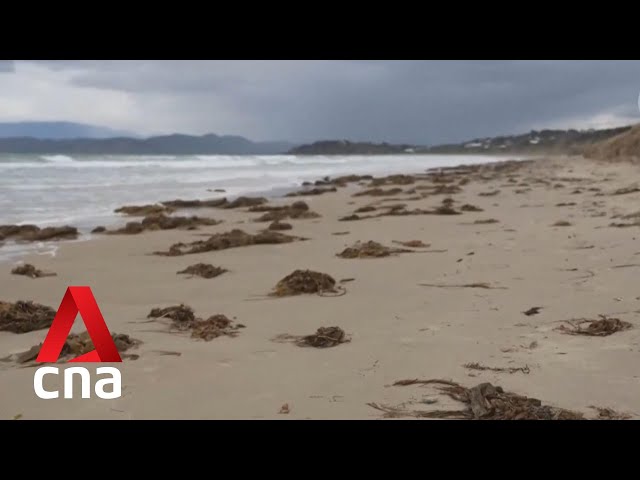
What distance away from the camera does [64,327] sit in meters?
3.87

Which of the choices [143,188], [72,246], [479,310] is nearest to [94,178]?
[143,188]

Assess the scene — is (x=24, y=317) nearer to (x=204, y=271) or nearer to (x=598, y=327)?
(x=204, y=271)

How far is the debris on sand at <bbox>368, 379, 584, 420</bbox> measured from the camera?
248 centimetres

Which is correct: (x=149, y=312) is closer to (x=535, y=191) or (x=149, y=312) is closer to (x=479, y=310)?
(x=479, y=310)

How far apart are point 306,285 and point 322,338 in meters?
1.42

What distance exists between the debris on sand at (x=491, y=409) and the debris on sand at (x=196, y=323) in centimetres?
153

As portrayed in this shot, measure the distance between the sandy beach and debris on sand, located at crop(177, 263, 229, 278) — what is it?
123 mm

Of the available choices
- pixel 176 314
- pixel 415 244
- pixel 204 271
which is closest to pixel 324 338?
pixel 176 314

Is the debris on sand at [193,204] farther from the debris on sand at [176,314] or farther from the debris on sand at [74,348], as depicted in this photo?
the debris on sand at [74,348]

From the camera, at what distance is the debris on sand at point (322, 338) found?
3686 millimetres

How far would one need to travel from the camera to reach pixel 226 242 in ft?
26.1

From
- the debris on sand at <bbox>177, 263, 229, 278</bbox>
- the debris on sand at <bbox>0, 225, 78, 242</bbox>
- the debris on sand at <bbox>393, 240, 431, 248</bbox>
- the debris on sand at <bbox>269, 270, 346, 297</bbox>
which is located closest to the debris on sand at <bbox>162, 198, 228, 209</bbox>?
the debris on sand at <bbox>0, 225, 78, 242</bbox>

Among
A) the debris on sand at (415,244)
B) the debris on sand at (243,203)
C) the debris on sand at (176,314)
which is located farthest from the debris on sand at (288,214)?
the debris on sand at (176,314)
